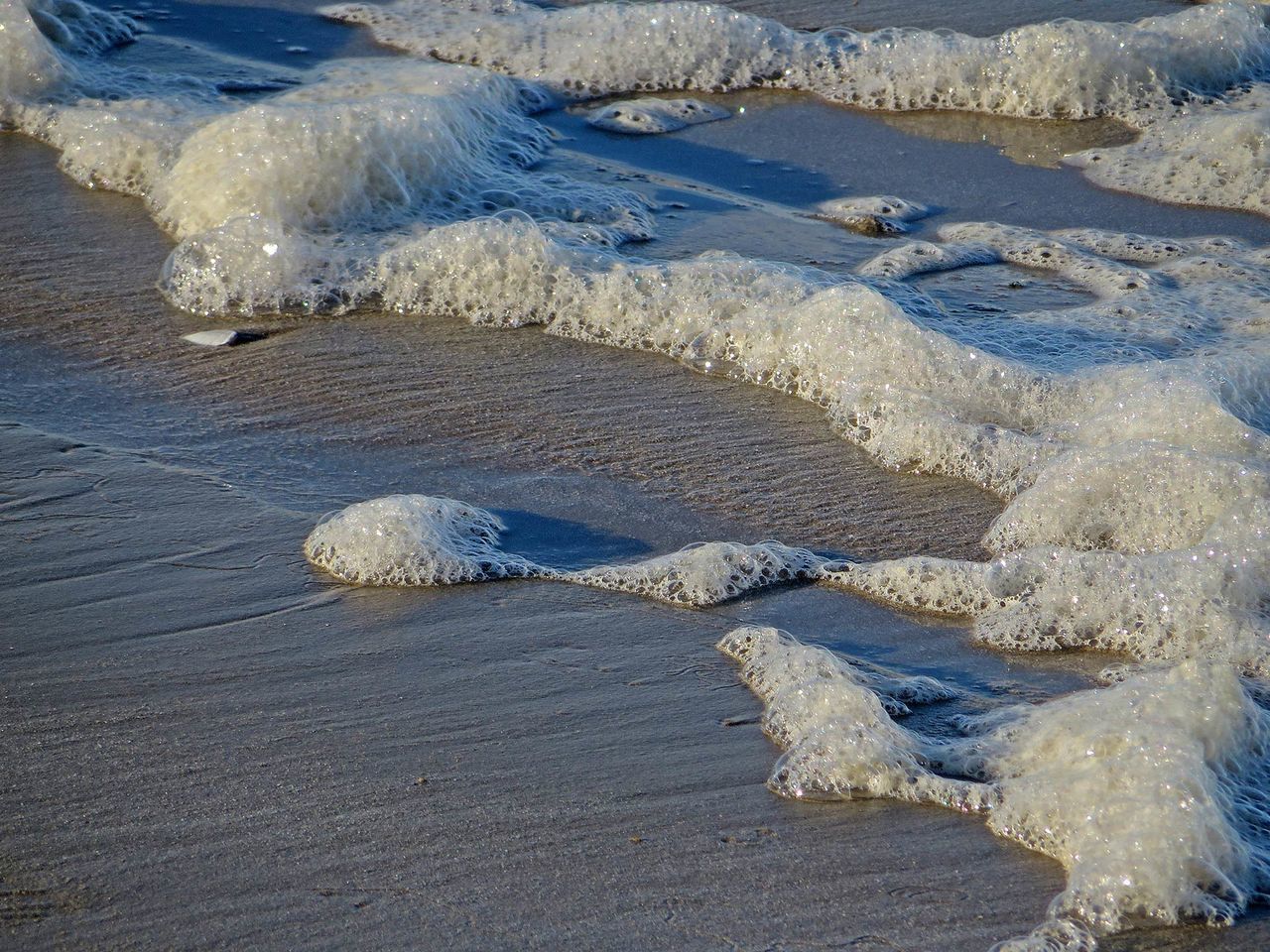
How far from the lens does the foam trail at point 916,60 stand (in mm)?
5715

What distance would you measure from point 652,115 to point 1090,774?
12.8 feet

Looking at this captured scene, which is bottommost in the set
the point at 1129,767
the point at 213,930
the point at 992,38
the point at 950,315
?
the point at 213,930

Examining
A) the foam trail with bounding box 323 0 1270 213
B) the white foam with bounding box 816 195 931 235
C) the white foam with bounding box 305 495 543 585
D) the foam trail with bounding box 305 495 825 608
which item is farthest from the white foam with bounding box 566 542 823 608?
the foam trail with bounding box 323 0 1270 213

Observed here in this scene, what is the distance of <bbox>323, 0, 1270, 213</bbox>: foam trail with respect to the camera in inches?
225

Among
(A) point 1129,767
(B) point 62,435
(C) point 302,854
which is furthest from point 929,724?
(B) point 62,435

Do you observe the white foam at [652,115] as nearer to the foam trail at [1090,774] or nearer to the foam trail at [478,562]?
the foam trail at [478,562]

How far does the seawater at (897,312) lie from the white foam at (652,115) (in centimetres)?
2

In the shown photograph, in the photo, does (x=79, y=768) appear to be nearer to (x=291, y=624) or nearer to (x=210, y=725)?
(x=210, y=725)

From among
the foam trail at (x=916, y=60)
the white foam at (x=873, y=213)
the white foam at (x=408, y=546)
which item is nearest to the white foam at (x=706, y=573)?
the white foam at (x=408, y=546)

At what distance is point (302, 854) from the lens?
7.00 ft

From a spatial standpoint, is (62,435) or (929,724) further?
(62,435)

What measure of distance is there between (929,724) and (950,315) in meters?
1.92

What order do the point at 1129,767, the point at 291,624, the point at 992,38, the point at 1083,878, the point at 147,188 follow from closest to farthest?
the point at 1083,878
the point at 1129,767
the point at 291,624
the point at 147,188
the point at 992,38

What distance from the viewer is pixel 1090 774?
7.55 feet
